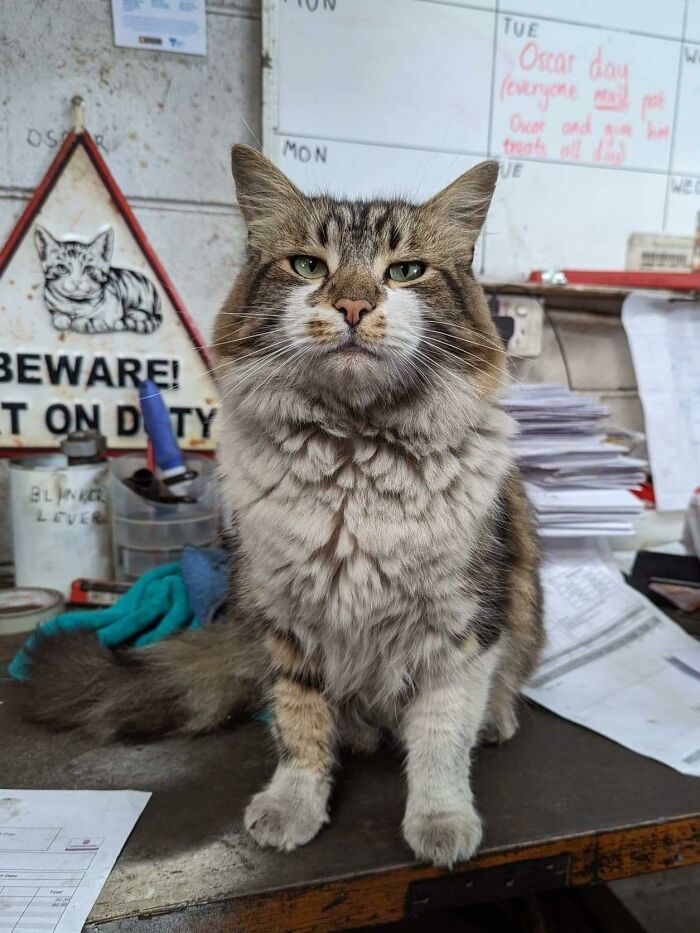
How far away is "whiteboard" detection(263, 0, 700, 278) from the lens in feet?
4.06

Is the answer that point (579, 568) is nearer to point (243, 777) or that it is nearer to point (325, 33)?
point (243, 777)

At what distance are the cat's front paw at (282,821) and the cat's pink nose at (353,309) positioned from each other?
0.53 metres

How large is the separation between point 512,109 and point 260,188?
85cm

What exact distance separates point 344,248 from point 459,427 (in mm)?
254

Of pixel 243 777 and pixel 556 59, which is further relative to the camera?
pixel 556 59

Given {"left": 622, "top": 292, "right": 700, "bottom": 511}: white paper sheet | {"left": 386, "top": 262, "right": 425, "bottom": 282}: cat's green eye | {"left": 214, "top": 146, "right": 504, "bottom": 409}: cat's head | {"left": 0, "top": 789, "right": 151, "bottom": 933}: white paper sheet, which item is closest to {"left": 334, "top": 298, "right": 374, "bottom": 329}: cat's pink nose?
{"left": 214, "top": 146, "right": 504, "bottom": 409}: cat's head

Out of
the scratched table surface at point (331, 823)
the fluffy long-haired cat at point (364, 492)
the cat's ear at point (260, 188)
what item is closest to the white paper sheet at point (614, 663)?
the scratched table surface at point (331, 823)

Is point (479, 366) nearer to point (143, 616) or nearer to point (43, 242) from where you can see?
point (143, 616)

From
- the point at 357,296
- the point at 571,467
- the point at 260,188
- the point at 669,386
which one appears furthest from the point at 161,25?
the point at 669,386

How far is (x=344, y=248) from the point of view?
0.73m

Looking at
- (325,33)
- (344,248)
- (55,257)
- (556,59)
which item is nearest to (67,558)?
(55,257)

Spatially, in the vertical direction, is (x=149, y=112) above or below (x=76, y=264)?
above

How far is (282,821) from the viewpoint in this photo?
0.65m

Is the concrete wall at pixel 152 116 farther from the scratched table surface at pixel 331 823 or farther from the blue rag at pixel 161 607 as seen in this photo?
the scratched table surface at pixel 331 823
